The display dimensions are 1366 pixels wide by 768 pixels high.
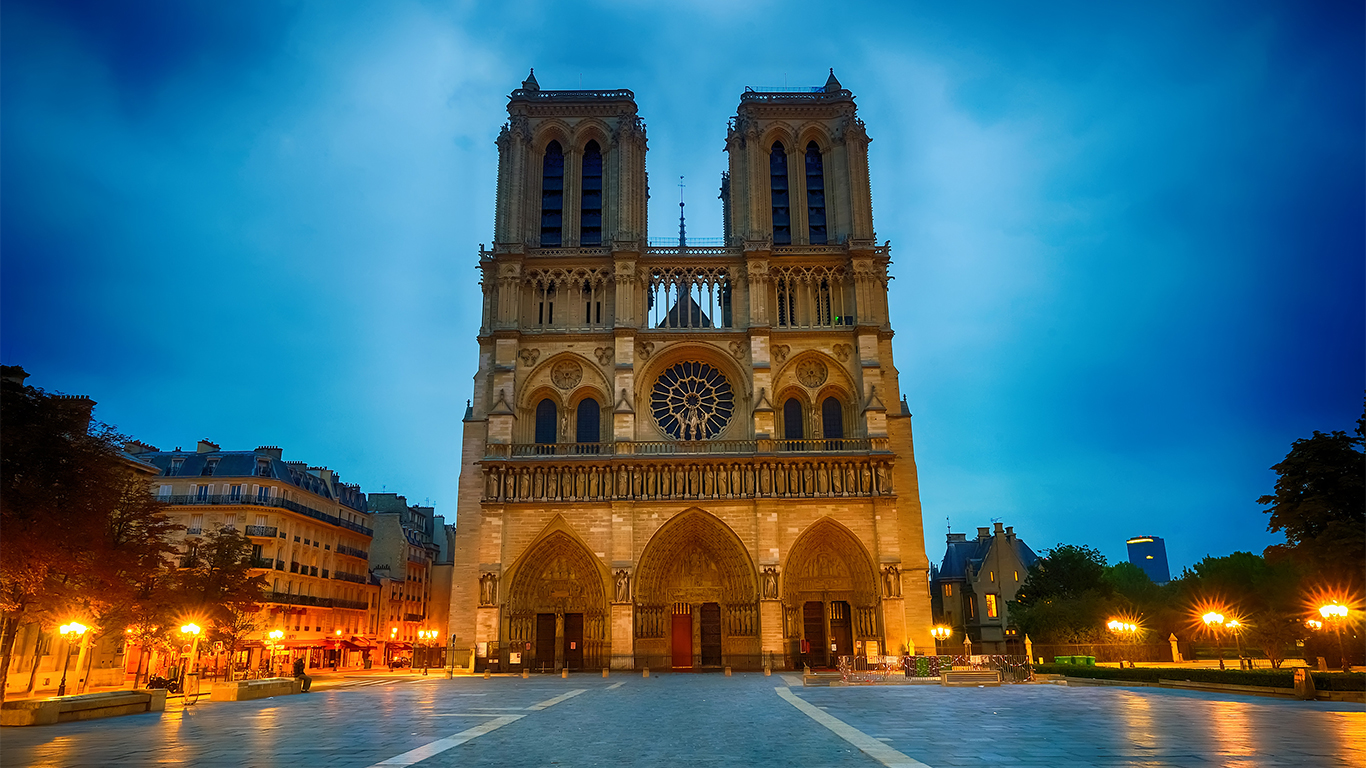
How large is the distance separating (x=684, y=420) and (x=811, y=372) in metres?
6.01

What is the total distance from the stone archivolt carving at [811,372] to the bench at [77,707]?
88.0 feet

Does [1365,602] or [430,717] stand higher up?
[1365,602]

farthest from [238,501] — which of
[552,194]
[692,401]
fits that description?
[692,401]

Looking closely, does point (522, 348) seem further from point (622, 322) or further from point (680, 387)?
point (680, 387)

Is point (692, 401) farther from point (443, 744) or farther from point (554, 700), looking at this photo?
point (443, 744)

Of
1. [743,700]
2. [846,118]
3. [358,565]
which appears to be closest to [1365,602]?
[743,700]

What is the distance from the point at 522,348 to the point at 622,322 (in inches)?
178

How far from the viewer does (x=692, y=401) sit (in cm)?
3781

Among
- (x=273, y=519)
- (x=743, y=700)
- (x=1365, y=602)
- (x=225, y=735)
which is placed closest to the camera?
(x=225, y=735)

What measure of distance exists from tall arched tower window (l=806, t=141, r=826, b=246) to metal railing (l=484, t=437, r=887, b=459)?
10327mm

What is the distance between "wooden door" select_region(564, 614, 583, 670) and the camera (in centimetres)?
3472

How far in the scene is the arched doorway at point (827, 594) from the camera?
112 ft

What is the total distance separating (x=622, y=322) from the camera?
37.2 m

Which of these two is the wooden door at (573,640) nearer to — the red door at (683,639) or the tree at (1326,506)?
the red door at (683,639)
